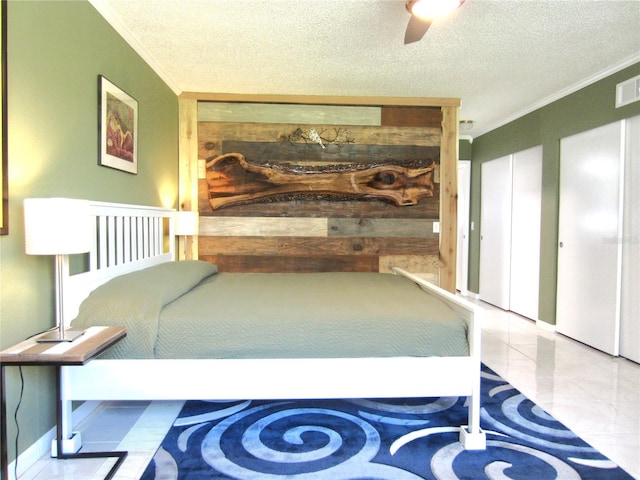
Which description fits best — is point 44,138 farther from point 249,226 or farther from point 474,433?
point 474,433

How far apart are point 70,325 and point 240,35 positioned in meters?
2.11

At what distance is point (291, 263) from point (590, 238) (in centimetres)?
280

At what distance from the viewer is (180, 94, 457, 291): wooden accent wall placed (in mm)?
3832

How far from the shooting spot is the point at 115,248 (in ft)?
8.11

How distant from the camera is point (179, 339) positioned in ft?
5.83

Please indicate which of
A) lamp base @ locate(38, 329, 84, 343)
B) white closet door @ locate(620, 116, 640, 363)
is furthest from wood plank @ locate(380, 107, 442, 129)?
lamp base @ locate(38, 329, 84, 343)

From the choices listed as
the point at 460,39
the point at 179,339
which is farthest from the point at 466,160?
the point at 179,339

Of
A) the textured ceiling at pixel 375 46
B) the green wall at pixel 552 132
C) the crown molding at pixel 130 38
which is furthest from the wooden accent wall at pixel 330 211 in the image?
the green wall at pixel 552 132

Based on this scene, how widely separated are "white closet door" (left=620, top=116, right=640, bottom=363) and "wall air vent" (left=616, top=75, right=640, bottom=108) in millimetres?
155

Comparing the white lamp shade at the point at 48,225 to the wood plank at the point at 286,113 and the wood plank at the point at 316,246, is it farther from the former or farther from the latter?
the wood plank at the point at 286,113

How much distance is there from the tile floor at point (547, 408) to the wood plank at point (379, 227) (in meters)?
1.26

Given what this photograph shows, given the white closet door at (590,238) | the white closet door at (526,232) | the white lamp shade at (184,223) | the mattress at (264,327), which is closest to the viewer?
the mattress at (264,327)

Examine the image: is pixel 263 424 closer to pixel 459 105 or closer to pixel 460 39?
pixel 460 39

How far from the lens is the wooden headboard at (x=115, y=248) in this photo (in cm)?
192
